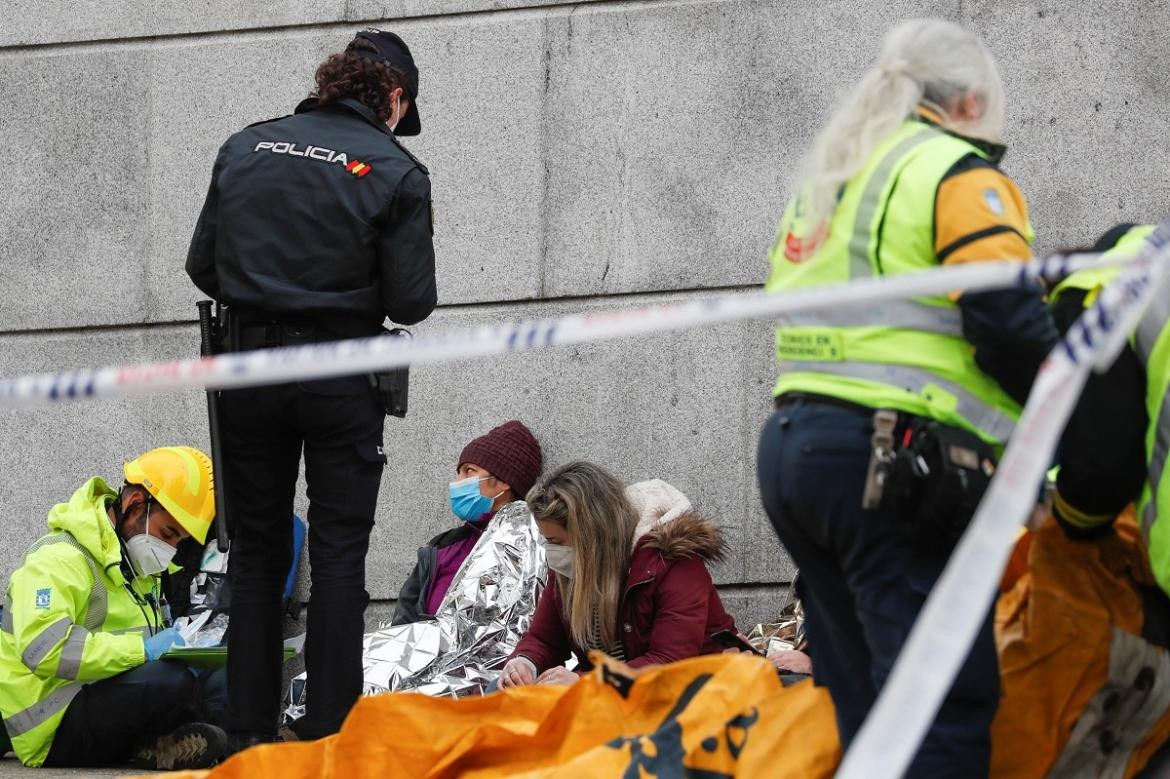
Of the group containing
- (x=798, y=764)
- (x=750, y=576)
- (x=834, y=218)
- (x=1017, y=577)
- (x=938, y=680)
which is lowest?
(x=750, y=576)

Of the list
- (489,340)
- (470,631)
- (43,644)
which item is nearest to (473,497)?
(470,631)

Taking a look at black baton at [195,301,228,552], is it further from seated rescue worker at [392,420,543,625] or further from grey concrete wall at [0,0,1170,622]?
grey concrete wall at [0,0,1170,622]

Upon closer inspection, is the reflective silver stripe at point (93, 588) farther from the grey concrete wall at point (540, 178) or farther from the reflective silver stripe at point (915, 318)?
the reflective silver stripe at point (915, 318)

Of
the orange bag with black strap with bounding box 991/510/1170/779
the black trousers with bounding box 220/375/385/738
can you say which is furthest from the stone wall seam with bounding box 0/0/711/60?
the orange bag with black strap with bounding box 991/510/1170/779

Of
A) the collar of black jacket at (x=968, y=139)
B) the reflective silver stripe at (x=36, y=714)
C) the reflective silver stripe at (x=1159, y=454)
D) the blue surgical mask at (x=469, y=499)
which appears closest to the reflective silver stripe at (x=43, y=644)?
the reflective silver stripe at (x=36, y=714)

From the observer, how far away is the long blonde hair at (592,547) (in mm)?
4605

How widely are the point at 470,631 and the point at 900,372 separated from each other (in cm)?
283

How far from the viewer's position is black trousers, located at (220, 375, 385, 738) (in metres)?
3.93

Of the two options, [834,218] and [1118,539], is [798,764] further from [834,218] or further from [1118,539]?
[834,218]

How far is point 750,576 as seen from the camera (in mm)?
5520

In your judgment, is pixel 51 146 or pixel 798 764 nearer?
pixel 798 764

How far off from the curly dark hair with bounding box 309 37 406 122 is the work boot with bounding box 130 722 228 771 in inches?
74.1

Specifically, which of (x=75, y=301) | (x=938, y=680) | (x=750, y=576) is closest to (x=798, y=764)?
(x=938, y=680)

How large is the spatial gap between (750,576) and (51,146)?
11.0 ft
